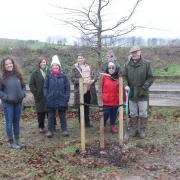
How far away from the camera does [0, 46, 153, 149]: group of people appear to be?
24.7 ft

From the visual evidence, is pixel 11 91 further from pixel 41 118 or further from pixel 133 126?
pixel 133 126

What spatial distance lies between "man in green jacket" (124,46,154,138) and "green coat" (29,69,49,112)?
187cm

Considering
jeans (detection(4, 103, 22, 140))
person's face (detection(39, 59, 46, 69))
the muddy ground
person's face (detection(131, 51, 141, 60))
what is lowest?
the muddy ground

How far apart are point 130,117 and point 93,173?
257cm

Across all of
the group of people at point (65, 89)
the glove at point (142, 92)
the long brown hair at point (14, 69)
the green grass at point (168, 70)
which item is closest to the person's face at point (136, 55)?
the group of people at point (65, 89)

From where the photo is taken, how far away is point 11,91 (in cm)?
745

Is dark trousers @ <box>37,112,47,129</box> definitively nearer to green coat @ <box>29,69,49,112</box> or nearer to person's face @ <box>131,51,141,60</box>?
green coat @ <box>29,69,49,112</box>

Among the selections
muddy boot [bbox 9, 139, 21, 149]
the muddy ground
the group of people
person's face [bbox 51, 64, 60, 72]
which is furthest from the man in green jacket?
muddy boot [bbox 9, 139, 21, 149]

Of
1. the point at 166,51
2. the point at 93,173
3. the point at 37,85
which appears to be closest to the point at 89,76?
the point at 37,85

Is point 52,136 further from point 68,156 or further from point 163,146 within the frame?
point 163,146

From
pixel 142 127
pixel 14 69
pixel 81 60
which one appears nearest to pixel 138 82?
pixel 142 127

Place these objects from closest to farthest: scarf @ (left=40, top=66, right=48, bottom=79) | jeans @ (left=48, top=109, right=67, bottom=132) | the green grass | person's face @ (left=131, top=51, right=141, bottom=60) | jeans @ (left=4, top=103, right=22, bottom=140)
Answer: jeans @ (left=4, top=103, right=22, bottom=140) < person's face @ (left=131, top=51, right=141, bottom=60) < jeans @ (left=48, top=109, right=67, bottom=132) < scarf @ (left=40, top=66, right=48, bottom=79) < the green grass

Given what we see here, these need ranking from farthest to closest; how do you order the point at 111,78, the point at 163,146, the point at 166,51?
the point at 166,51, the point at 111,78, the point at 163,146

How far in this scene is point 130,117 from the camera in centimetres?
854
